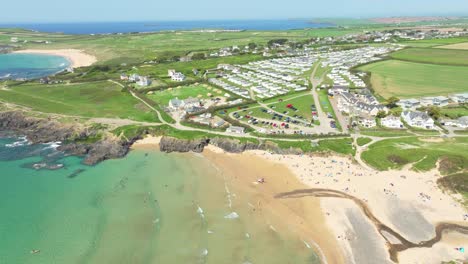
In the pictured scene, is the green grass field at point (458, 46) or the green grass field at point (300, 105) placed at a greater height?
the green grass field at point (458, 46)

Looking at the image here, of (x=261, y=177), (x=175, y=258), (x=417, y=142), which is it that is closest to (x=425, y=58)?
(x=417, y=142)

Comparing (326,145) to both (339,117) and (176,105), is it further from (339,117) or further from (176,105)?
(176,105)

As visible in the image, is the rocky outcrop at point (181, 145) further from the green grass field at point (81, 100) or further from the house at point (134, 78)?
the house at point (134, 78)

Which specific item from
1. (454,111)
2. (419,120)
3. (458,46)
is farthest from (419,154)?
(458,46)

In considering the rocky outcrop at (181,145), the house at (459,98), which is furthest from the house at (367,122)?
the rocky outcrop at (181,145)

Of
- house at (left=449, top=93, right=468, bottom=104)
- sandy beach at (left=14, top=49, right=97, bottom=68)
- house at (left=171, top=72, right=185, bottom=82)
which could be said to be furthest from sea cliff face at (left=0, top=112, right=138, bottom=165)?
sandy beach at (left=14, top=49, right=97, bottom=68)

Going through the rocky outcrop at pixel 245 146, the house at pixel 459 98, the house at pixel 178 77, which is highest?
the house at pixel 178 77
